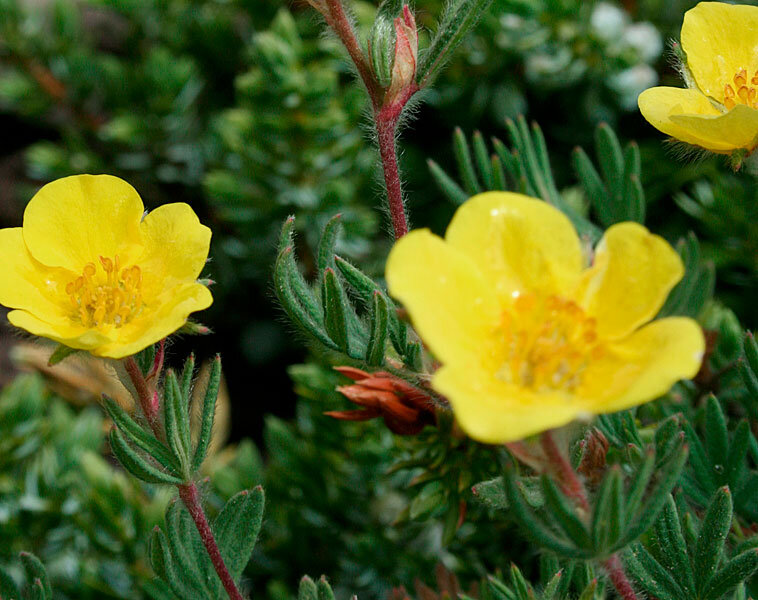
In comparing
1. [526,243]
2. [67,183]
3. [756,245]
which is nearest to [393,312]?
[526,243]

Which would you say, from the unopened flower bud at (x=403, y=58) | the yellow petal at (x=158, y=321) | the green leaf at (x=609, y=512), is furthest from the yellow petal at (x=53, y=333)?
the green leaf at (x=609, y=512)

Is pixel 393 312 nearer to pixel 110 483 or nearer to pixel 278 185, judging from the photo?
pixel 110 483

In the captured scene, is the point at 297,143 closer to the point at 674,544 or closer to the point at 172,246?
the point at 172,246

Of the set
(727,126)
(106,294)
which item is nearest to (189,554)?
(106,294)

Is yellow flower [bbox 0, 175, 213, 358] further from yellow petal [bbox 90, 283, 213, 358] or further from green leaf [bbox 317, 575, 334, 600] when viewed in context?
green leaf [bbox 317, 575, 334, 600]

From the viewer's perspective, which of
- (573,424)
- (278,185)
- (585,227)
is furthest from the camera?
(278,185)

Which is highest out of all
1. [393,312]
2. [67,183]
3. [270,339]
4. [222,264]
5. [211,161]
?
[67,183]

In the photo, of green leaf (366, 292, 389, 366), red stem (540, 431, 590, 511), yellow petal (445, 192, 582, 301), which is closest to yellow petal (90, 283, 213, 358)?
green leaf (366, 292, 389, 366)
